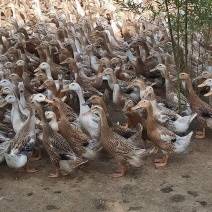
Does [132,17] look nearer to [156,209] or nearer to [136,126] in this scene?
[136,126]

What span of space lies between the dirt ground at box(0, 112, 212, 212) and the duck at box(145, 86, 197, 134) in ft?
1.46

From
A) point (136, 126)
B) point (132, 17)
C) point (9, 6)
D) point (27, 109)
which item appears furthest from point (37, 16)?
point (136, 126)

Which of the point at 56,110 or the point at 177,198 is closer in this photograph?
the point at 177,198

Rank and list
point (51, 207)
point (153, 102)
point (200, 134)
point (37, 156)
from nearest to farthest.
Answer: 1. point (51, 207)
2. point (37, 156)
3. point (153, 102)
4. point (200, 134)

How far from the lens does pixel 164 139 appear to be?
681 centimetres

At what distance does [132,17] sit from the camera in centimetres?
1374

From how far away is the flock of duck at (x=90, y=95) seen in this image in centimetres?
671

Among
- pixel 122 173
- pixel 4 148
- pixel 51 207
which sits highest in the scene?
pixel 4 148

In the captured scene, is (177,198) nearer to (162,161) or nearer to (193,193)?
(193,193)

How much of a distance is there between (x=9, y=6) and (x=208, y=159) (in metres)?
10.1

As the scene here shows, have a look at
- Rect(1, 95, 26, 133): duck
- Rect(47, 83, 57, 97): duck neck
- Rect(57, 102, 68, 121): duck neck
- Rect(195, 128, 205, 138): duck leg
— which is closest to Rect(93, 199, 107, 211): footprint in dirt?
Rect(57, 102, 68, 121): duck neck

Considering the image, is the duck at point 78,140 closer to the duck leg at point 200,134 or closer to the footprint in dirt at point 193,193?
the footprint in dirt at point 193,193

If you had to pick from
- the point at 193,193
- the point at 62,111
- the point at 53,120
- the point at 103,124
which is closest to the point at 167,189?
the point at 193,193

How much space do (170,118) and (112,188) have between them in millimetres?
1658
